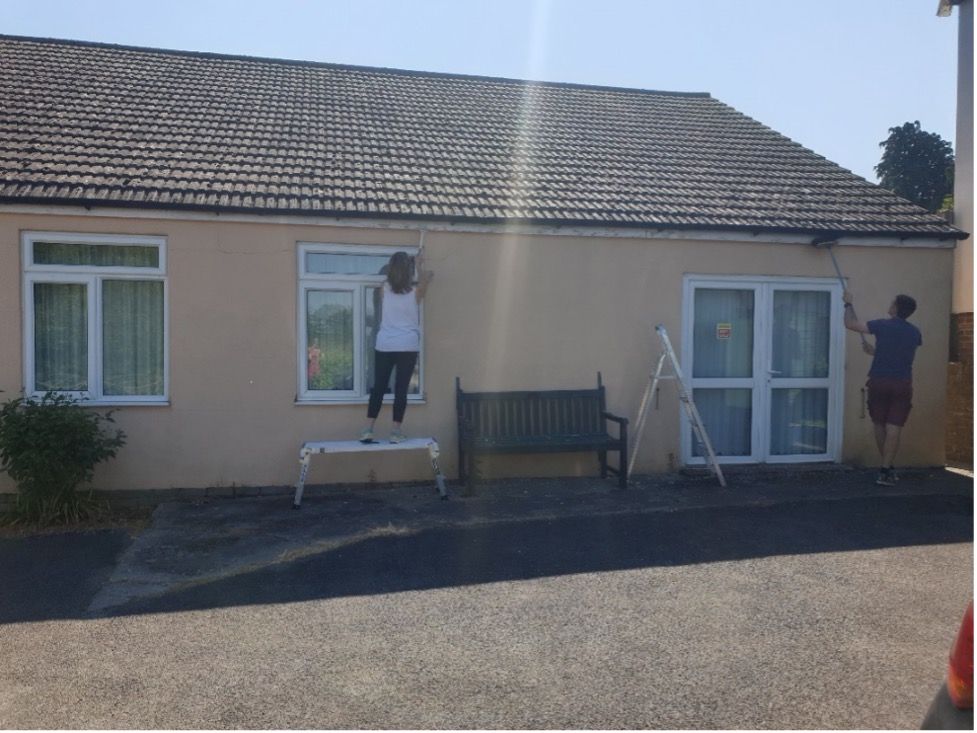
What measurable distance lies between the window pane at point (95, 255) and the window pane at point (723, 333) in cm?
569

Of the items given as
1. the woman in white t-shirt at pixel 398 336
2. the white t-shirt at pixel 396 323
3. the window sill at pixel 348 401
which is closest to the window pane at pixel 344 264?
the woman in white t-shirt at pixel 398 336

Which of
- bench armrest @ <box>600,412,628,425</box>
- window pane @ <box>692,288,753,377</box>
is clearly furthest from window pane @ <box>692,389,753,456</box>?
bench armrest @ <box>600,412,628,425</box>

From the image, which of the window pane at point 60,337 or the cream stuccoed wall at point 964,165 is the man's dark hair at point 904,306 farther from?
the window pane at point 60,337

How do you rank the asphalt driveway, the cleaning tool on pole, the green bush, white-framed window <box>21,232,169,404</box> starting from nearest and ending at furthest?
the asphalt driveway < the green bush < white-framed window <box>21,232,169,404</box> < the cleaning tool on pole

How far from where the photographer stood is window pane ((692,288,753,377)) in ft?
32.3

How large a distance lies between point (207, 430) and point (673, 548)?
456cm

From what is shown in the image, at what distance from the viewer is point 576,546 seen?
675cm

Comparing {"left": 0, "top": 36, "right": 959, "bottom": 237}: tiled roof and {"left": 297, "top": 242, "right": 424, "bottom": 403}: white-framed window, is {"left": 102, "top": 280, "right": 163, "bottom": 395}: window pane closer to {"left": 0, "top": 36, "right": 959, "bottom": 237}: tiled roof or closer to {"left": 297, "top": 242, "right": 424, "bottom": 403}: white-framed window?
{"left": 0, "top": 36, "right": 959, "bottom": 237}: tiled roof

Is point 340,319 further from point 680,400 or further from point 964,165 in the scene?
point 964,165

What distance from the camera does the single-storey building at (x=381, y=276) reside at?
845 centimetres

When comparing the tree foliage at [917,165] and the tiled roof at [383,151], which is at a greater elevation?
the tree foliage at [917,165]

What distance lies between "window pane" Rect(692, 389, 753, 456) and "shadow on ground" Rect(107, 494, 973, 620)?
1.76 meters

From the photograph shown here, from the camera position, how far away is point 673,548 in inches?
263

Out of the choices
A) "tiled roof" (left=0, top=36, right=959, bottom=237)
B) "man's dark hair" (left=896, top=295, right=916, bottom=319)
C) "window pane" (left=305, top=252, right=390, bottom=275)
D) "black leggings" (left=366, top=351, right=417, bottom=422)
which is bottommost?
"black leggings" (left=366, top=351, right=417, bottom=422)
